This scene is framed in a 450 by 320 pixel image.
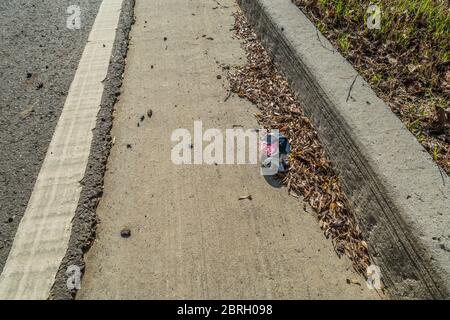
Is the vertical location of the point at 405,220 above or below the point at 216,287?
above

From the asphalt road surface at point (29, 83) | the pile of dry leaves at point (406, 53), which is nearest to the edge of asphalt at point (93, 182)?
the asphalt road surface at point (29, 83)

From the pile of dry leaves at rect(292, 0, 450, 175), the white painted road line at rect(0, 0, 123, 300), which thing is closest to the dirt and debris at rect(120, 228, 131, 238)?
the white painted road line at rect(0, 0, 123, 300)

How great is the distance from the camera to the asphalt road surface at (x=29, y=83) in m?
2.53

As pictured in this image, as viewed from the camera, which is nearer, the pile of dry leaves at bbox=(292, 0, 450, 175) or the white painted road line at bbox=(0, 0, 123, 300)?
the white painted road line at bbox=(0, 0, 123, 300)

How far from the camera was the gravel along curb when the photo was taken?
1742mm

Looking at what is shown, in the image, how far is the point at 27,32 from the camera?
4.15 meters

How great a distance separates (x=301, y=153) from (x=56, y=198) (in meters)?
1.82

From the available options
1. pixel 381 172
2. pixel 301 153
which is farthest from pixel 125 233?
pixel 381 172

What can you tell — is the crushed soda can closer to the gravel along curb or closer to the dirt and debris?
the gravel along curb

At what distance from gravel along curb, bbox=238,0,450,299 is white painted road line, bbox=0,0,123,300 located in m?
1.86
